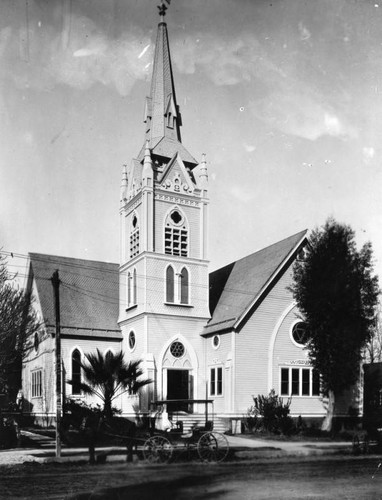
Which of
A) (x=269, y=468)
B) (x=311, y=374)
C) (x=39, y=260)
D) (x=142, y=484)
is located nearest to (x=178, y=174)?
(x=39, y=260)

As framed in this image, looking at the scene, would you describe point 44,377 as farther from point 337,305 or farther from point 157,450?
point 157,450

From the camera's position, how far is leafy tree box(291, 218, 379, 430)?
28.5 metres

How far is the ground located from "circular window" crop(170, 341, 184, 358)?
1463 centimetres

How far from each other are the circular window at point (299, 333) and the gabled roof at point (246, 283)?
2964 millimetres

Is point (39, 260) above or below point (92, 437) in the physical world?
above

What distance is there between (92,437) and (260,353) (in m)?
15.1

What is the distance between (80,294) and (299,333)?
14.7m

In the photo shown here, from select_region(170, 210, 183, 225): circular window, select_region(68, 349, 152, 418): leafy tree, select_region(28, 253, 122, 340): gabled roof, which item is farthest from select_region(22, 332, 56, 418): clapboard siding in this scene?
select_region(68, 349, 152, 418): leafy tree

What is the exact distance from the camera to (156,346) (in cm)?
3234

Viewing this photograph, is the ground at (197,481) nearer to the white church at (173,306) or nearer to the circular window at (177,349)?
the white church at (173,306)

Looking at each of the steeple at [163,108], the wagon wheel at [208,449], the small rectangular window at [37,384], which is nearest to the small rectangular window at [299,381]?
the wagon wheel at [208,449]

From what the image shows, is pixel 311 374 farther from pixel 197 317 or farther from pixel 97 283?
pixel 97 283

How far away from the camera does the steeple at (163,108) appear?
3709 cm

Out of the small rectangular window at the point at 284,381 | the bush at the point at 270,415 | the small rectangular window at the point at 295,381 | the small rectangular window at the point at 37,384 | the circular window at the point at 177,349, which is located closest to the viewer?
the bush at the point at 270,415
